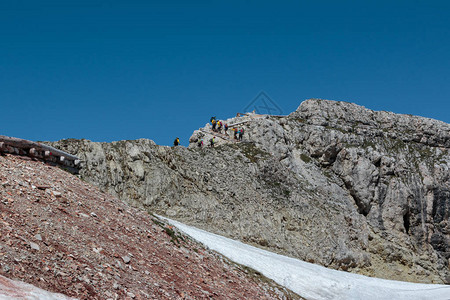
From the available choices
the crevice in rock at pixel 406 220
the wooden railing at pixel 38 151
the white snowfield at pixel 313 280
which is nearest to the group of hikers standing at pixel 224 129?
the crevice in rock at pixel 406 220

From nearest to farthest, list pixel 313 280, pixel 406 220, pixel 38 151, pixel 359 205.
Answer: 1. pixel 38 151
2. pixel 313 280
3. pixel 359 205
4. pixel 406 220

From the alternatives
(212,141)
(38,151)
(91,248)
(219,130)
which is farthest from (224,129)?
(91,248)

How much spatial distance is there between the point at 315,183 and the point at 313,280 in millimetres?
23859

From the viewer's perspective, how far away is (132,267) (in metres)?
15.8

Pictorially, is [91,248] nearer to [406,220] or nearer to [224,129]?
[224,129]

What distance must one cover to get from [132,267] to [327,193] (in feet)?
125

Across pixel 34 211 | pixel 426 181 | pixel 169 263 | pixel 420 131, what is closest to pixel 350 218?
pixel 426 181

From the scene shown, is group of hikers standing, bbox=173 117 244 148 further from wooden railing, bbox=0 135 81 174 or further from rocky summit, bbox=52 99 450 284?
wooden railing, bbox=0 135 81 174

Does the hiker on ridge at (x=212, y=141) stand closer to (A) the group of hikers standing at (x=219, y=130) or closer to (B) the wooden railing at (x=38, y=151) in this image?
(A) the group of hikers standing at (x=219, y=130)

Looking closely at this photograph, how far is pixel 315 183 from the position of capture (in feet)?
171

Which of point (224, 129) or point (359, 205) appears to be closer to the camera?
point (359, 205)

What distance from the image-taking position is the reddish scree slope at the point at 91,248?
1269cm

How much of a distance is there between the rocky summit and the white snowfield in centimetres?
630

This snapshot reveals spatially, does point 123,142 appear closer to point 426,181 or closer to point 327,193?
point 327,193
